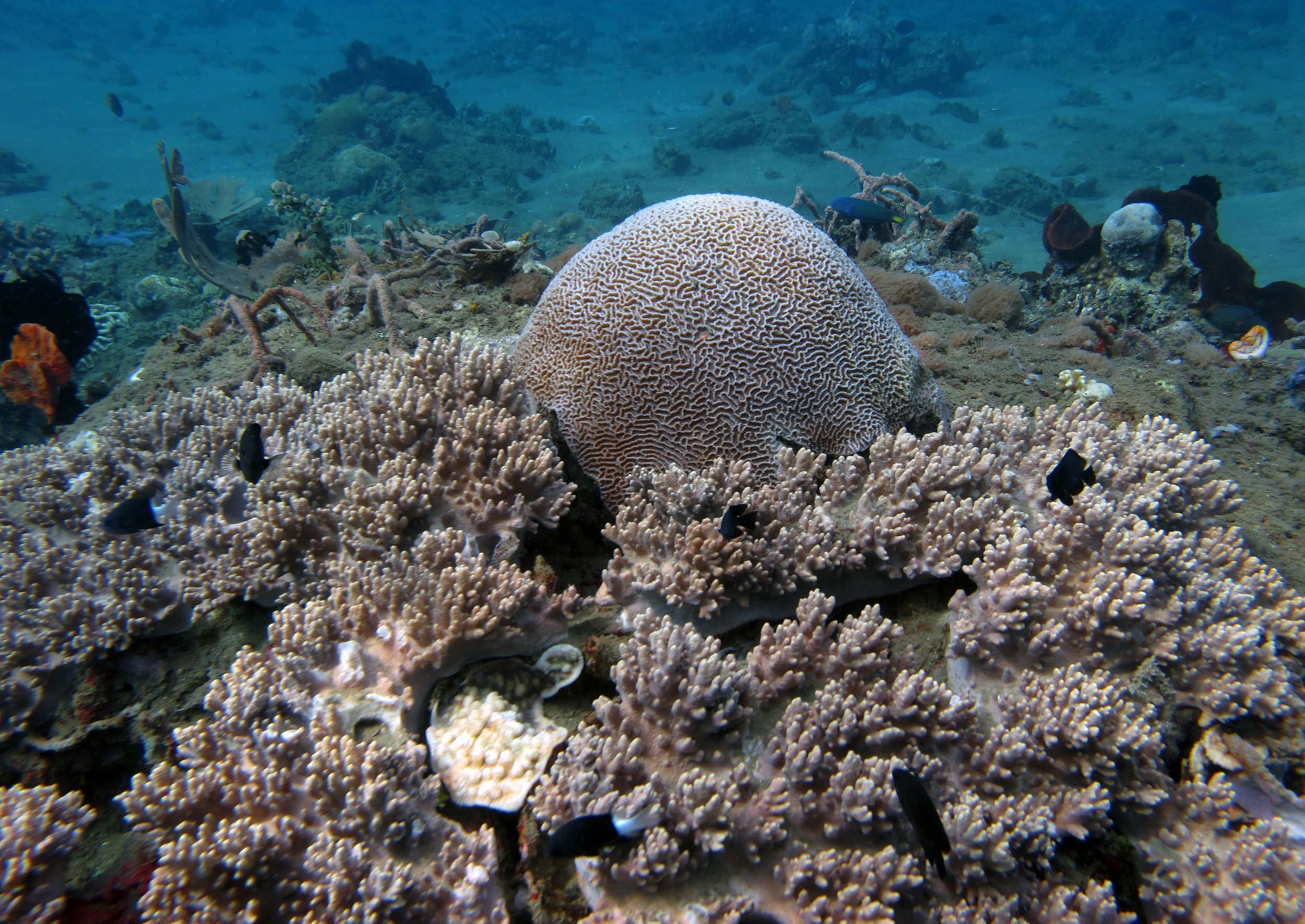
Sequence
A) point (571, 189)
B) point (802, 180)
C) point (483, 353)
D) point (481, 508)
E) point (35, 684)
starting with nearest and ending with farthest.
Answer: point (35, 684)
point (481, 508)
point (483, 353)
point (802, 180)
point (571, 189)

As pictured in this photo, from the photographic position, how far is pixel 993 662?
2.52 metres

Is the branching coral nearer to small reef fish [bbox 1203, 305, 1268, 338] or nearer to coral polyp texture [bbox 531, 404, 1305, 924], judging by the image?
coral polyp texture [bbox 531, 404, 1305, 924]

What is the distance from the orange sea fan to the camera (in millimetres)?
5777

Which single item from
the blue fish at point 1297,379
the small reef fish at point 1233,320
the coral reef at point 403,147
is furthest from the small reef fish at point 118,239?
the small reef fish at point 1233,320

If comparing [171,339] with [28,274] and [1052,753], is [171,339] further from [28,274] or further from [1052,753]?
[1052,753]

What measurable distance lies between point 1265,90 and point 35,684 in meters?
45.4

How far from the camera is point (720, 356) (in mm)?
3396

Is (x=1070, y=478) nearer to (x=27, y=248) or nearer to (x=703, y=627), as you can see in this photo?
(x=703, y=627)

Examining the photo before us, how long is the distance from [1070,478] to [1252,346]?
7475 millimetres

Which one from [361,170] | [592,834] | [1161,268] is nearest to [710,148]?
[361,170]

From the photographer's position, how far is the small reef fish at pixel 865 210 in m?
8.48

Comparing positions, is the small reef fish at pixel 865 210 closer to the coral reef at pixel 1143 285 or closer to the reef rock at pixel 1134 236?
the coral reef at pixel 1143 285

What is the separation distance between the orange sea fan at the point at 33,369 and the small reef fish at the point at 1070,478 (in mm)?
8833

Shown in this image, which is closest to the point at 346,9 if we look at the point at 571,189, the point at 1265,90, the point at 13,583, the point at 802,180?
the point at 571,189
